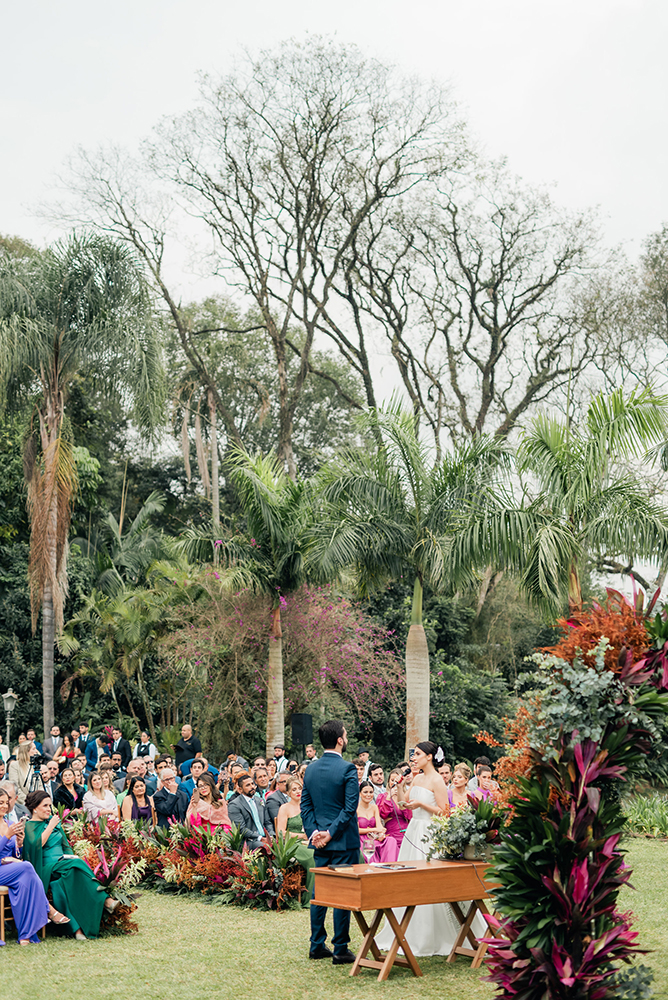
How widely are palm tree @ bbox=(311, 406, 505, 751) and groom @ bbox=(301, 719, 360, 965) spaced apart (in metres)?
9.53

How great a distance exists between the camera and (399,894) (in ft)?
25.2

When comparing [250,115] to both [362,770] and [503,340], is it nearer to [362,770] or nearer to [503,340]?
[503,340]

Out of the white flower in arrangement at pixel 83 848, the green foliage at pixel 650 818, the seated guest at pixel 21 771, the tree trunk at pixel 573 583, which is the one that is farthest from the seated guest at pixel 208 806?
the green foliage at pixel 650 818

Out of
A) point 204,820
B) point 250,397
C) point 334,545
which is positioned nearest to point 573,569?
point 334,545

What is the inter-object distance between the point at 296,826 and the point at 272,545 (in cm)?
854

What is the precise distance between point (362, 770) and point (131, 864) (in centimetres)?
532

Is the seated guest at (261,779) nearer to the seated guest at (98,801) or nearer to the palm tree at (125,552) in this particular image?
the seated guest at (98,801)

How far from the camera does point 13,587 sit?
29.1m

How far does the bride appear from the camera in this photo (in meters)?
8.61

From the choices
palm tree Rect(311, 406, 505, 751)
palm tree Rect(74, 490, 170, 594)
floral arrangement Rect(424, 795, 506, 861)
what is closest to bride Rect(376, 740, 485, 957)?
floral arrangement Rect(424, 795, 506, 861)

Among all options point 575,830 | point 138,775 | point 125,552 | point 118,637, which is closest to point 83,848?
point 138,775

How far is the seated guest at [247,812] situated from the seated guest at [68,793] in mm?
2333

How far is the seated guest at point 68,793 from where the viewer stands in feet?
42.9

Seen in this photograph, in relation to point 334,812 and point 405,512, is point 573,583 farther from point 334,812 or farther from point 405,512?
point 334,812
